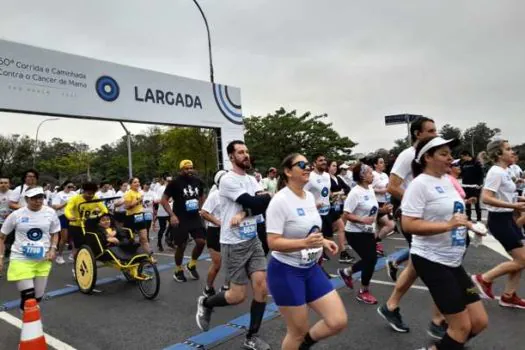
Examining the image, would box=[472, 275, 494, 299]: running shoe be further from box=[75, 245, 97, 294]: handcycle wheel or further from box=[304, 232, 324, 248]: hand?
box=[75, 245, 97, 294]: handcycle wheel

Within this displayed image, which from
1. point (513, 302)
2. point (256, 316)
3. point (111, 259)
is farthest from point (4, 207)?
point (513, 302)

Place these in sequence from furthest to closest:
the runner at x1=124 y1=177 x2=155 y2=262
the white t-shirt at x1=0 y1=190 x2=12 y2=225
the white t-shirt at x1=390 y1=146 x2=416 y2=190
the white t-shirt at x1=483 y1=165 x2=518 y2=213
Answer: the runner at x1=124 y1=177 x2=155 y2=262 < the white t-shirt at x1=0 y1=190 x2=12 y2=225 < the white t-shirt at x1=483 y1=165 x2=518 y2=213 < the white t-shirt at x1=390 y1=146 x2=416 y2=190

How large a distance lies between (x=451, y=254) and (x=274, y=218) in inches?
49.8

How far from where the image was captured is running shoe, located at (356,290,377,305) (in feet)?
17.1

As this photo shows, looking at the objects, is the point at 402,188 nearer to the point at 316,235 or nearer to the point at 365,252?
the point at 365,252

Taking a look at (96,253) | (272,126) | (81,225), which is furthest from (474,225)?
(272,126)

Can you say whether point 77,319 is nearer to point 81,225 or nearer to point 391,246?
point 81,225

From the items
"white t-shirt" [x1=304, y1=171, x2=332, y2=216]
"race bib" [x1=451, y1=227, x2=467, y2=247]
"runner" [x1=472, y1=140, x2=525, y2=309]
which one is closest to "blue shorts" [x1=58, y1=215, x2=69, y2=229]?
"white t-shirt" [x1=304, y1=171, x2=332, y2=216]

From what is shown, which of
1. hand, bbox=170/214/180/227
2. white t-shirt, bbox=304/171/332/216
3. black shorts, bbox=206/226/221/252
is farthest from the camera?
hand, bbox=170/214/180/227

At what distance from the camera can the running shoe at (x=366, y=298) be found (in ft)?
17.1

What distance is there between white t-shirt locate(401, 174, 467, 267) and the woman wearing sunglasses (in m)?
0.65

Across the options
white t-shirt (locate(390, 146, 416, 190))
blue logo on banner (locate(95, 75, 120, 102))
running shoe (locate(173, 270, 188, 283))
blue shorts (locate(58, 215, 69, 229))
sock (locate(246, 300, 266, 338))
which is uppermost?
blue logo on banner (locate(95, 75, 120, 102))

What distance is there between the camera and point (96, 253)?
6559 mm

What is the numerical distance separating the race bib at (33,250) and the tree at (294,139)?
1410 inches
